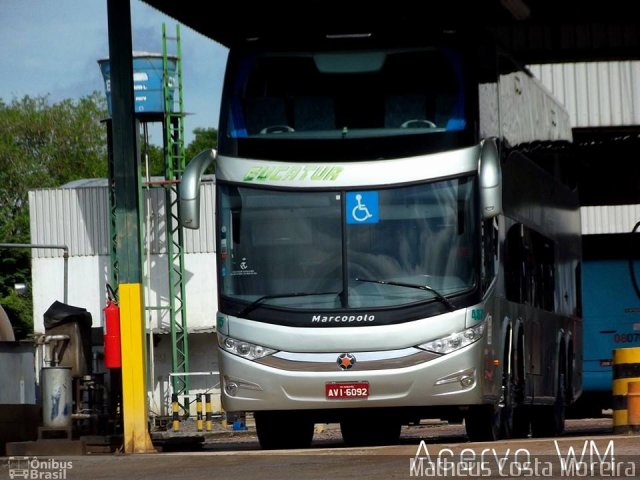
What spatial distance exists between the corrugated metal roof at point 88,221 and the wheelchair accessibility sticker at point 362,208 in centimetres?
4038

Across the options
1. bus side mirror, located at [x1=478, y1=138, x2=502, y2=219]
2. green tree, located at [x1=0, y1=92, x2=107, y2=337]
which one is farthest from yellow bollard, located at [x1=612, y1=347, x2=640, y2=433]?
green tree, located at [x1=0, y1=92, x2=107, y2=337]

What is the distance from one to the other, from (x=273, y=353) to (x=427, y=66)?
3.45 meters

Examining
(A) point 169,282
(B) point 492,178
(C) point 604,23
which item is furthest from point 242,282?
(A) point 169,282

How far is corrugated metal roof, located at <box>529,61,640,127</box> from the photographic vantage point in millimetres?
35406

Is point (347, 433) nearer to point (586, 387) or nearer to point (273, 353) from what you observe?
point (273, 353)

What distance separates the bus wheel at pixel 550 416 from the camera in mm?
24141

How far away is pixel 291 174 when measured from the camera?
17.5 metres

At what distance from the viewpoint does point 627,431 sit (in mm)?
19969

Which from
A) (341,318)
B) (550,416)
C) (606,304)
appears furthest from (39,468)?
(606,304)

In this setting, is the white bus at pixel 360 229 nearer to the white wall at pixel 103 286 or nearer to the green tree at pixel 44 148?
the white wall at pixel 103 286

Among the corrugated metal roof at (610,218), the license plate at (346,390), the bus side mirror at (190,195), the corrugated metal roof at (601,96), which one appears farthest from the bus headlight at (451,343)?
the corrugated metal roof at (610,218)

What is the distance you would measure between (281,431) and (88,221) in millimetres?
41354

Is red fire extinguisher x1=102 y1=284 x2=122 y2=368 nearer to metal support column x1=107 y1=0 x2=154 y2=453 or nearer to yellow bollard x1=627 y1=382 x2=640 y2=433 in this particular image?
metal support column x1=107 y1=0 x2=154 y2=453

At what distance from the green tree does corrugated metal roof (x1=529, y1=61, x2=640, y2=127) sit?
196 ft
